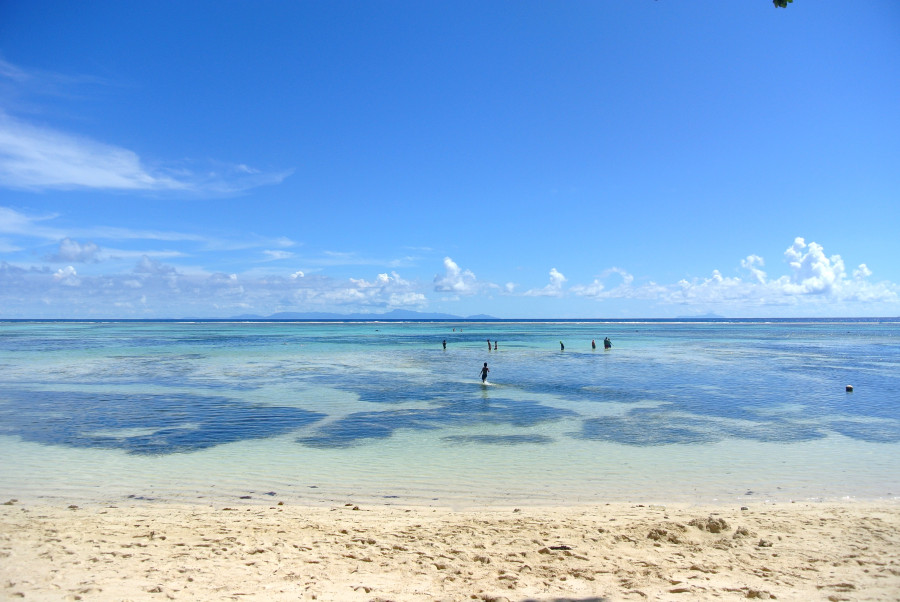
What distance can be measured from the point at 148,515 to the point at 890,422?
23092 mm

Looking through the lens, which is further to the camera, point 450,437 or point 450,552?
point 450,437

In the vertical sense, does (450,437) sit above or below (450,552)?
below

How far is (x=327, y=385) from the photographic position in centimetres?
2786

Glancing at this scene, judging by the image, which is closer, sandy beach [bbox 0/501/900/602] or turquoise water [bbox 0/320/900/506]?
sandy beach [bbox 0/501/900/602]

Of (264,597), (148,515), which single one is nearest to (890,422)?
(264,597)

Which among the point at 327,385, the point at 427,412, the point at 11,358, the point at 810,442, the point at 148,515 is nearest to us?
the point at 148,515

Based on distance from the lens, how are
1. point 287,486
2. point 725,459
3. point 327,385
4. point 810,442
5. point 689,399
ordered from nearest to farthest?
point 287,486, point 725,459, point 810,442, point 689,399, point 327,385

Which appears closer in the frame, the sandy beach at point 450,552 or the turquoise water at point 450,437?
the sandy beach at point 450,552

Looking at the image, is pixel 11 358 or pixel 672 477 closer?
pixel 672 477

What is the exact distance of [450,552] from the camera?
7.71 m

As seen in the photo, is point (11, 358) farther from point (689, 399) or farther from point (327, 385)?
point (689, 399)

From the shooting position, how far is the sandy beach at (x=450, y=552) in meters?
6.45

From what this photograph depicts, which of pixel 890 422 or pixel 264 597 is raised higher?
pixel 264 597

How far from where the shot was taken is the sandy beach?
6449 mm
